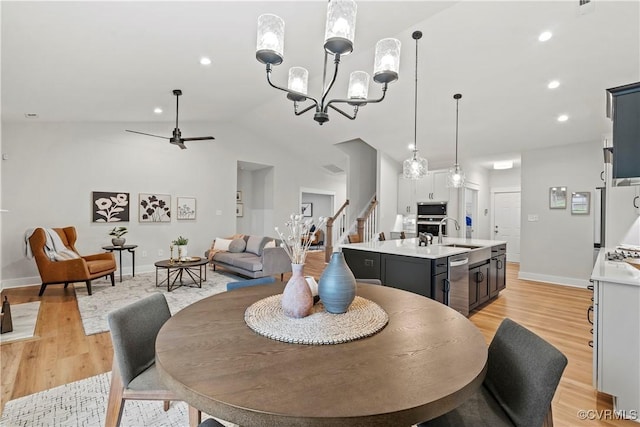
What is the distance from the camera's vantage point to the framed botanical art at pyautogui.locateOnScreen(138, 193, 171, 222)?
19.9 feet

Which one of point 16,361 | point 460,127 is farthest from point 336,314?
point 460,127

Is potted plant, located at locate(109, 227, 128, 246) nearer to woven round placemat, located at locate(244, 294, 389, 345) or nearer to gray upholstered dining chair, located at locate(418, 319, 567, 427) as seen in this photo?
woven round placemat, located at locate(244, 294, 389, 345)

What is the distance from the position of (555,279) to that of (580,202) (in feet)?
4.73

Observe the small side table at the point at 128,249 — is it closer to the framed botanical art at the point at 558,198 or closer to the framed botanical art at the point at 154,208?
the framed botanical art at the point at 154,208

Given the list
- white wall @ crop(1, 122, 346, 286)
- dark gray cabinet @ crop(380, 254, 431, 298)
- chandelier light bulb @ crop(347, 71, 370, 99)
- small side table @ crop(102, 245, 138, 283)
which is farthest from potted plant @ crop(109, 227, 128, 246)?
chandelier light bulb @ crop(347, 71, 370, 99)

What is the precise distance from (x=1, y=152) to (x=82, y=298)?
2.80m

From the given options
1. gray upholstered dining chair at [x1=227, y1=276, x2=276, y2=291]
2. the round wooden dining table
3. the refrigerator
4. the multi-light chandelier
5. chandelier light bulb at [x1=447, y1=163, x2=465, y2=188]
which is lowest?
gray upholstered dining chair at [x1=227, y1=276, x2=276, y2=291]

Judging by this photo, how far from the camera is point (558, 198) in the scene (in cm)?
537

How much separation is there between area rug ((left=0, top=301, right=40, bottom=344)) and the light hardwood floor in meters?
0.07

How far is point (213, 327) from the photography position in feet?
3.98

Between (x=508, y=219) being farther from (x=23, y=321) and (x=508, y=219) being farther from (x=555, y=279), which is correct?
(x=23, y=321)

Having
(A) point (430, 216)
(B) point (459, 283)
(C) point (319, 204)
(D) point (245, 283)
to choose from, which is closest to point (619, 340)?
(B) point (459, 283)

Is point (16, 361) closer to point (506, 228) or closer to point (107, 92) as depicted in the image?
point (107, 92)

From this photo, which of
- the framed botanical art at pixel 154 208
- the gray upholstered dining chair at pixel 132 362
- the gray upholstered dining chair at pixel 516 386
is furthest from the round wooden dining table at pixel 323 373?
the framed botanical art at pixel 154 208
